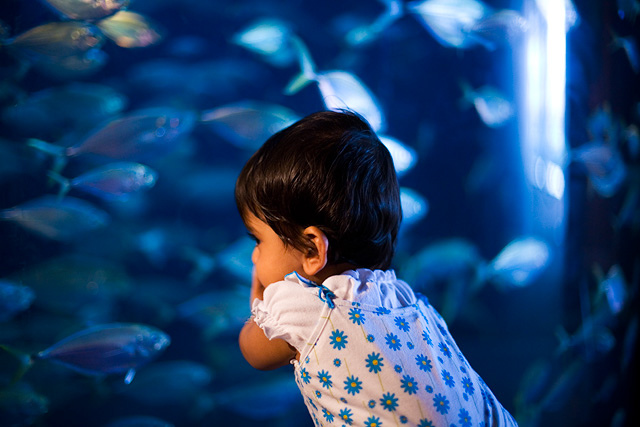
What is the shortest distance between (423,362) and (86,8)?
51.4 inches

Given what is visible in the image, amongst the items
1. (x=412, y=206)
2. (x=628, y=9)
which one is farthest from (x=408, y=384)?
(x=628, y=9)

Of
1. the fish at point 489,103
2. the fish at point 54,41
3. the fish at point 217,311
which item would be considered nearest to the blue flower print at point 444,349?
the fish at point 217,311

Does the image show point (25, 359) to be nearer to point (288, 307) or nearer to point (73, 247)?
point (73, 247)

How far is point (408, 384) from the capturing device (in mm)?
736

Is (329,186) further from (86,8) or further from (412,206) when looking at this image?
(86,8)

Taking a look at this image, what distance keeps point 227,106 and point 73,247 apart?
613 millimetres

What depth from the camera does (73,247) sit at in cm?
134

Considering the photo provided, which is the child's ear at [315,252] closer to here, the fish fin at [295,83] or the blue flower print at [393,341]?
the blue flower print at [393,341]

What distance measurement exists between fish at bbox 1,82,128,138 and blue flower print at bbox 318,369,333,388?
1.02 m

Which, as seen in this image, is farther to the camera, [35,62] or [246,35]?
[246,35]

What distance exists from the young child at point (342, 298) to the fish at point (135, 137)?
0.60 meters

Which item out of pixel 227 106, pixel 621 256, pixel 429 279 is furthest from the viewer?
pixel 621 256

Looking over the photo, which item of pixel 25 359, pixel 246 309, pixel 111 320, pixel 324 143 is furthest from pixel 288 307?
pixel 25 359

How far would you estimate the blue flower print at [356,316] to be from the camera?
0.75 m
